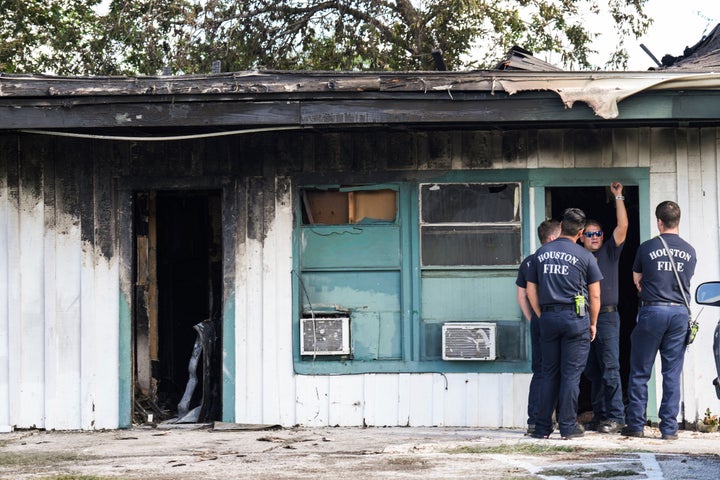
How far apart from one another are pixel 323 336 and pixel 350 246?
3.00ft

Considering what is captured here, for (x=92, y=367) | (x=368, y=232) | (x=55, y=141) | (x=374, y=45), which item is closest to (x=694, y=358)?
(x=368, y=232)

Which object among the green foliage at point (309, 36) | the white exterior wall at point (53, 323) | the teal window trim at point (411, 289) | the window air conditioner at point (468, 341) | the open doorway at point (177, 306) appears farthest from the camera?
the green foliage at point (309, 36)

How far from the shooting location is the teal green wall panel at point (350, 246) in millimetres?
Result: 10977

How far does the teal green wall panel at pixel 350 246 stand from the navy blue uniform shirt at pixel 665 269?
2.48 metres

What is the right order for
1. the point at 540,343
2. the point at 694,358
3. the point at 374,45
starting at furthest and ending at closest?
the point at 374,45 < the point at 694,358 < the point at 540,343

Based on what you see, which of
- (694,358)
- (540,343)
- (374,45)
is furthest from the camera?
(374,45)

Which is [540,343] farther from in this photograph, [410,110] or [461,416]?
[410,110]

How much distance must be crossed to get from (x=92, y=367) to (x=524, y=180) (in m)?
4.58

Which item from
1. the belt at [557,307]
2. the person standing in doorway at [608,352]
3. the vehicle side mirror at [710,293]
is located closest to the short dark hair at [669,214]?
the person standing in doorway at [608,352]

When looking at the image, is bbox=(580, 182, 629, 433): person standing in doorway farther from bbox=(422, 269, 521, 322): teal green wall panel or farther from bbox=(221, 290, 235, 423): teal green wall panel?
bbox=(221, 290, 235, 423): teal green wall panel

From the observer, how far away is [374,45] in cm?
2105

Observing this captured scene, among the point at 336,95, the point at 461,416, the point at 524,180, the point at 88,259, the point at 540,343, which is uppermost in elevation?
the point at 336,95

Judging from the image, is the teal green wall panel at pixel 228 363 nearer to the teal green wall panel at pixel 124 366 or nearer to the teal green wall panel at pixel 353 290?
the teal green wall panel at pixel 353 290

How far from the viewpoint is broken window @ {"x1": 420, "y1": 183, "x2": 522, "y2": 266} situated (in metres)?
11.0
